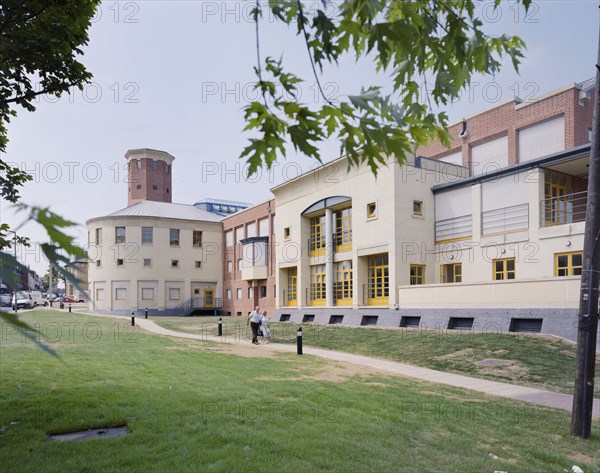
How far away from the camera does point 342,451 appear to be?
18.3 ft

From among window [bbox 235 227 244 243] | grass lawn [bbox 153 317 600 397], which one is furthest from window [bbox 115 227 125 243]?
grass lawn [bbox 153 317 600 397]

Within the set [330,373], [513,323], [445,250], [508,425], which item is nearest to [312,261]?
[445,250]

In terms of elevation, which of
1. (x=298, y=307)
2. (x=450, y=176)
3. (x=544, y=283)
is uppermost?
(x=450, y=176)

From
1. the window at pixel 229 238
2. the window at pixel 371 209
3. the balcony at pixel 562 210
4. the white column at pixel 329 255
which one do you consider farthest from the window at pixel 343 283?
the window at pixel 229 238

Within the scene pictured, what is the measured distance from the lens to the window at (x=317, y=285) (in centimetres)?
3450

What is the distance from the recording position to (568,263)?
2133cm

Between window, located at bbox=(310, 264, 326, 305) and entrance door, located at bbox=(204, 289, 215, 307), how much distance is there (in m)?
20.7

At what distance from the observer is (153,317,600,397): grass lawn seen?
12.9 m

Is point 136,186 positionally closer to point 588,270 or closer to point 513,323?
point 513,323

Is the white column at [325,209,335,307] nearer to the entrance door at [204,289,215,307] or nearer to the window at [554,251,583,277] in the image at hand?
the window at [554,251,583,277]

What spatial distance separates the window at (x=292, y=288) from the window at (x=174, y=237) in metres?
18.7

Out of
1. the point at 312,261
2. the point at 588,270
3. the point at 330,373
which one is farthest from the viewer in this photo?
the point at 312,261

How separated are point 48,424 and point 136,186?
59565 millimetres

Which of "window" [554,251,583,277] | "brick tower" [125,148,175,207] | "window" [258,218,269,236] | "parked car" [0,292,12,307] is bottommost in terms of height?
"window" [554,251,583,277]
